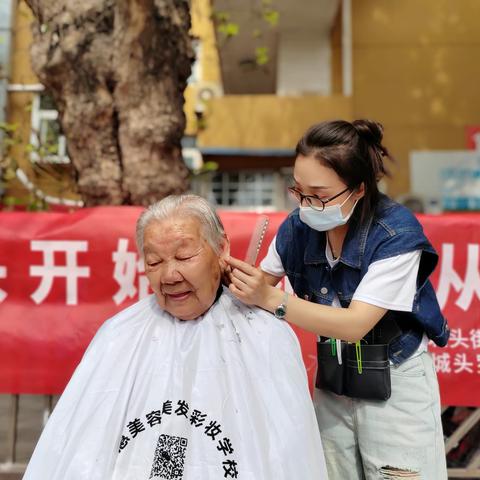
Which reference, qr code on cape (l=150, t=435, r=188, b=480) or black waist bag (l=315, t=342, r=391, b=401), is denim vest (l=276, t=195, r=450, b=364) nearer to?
black waist bag (l=315, t=342, r=391, b=401)

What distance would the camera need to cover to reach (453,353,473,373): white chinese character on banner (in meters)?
2.63

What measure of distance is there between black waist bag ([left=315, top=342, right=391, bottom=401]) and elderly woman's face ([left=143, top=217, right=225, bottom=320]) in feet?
1.45

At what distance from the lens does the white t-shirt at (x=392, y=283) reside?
148 cm

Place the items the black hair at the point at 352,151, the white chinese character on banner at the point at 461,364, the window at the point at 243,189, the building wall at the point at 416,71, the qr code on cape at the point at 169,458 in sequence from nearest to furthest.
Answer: the qr code on cape at the point at 169,458, the black hair at the point at 352,151, the white chinese character on banner at the point at 461,364, the building wall at the point at 416,71, the window at the point at 243,189

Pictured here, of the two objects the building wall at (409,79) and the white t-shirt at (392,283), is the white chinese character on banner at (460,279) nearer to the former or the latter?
the white t-shirt at (392,283)

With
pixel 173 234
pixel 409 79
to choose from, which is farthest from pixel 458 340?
pixel 409 79

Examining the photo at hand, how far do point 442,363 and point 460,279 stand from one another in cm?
41

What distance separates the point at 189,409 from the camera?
1.49 m

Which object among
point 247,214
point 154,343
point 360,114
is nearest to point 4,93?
point 360,114

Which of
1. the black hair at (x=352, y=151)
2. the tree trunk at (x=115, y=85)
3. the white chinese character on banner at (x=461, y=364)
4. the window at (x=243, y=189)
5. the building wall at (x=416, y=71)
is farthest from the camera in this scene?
the window at (x=243, y=189)

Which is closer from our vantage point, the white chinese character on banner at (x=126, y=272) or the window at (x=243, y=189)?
the white chinese character on banner at (x=126, y=272)

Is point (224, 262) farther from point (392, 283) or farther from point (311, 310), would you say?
point (392, 283)

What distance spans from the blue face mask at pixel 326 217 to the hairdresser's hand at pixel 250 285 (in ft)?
0.74

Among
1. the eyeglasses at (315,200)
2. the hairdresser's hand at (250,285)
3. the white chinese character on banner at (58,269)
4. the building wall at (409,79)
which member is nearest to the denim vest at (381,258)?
the eyeglasses at (315,200)
